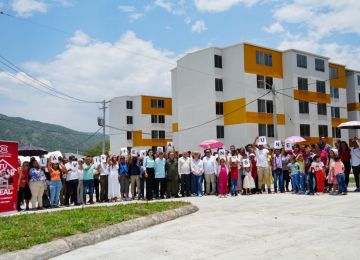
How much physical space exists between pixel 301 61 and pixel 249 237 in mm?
45731

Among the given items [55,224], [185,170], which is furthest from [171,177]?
[55,224]

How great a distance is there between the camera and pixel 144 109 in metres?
69.0

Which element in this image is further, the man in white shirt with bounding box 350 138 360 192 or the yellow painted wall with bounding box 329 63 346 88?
the yellow painted wall with bounding box 329 63 346 88

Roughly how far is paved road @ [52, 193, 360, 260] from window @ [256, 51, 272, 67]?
36804 millimetres

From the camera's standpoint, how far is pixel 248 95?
149 ft

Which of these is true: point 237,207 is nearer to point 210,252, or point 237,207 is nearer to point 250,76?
point 210,252

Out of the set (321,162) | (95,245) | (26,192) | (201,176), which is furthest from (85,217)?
(321,162)

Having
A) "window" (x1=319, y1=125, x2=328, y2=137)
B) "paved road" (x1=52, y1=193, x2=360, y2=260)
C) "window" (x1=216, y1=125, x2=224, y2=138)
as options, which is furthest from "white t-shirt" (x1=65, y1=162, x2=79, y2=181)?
"window" (x1=319, y1=125, x2=328, y2=137)

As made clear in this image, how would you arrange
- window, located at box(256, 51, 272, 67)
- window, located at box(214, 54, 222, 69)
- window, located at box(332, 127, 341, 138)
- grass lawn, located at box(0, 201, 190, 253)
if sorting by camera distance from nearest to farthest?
grass lawn, located at box(0, 201, 190, 253) < window, located at box(256, 51, 272, 67) < window, located at box(214, 54, 222, 69) < window, located at box(332, 127, 341, 138)

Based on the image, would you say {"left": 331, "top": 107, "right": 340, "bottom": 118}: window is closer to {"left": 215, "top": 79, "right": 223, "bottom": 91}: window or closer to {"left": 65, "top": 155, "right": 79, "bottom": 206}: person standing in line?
{"left": 215, "top": 79, "right": 223, "bottom": 91}: window

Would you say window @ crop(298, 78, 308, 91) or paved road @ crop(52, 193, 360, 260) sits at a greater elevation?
window @ crop(298, 78, 308, 91)

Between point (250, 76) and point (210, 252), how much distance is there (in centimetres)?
4053

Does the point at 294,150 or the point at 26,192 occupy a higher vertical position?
the point at 294,150

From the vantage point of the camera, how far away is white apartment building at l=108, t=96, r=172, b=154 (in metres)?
68.8
